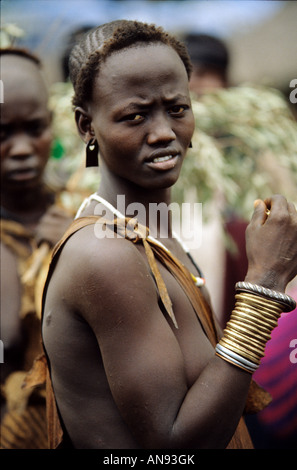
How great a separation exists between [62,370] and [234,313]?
1.74 feet

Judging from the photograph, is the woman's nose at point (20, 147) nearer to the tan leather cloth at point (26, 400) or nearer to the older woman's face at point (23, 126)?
the older woman's face at point (23, 126)

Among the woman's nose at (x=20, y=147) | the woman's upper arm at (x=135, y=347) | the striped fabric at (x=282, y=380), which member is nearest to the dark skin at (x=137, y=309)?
the woman's upper arm at (x=135, y=347)

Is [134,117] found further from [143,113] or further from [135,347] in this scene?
[135,347]

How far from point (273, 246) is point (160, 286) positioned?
0.32 meters

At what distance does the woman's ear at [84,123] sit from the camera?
5.99ft

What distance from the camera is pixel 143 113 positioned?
5.50 ft

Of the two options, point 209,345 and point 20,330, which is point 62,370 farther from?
point 20,330

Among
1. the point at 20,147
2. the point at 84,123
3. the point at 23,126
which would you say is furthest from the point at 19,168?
the point at 84,123


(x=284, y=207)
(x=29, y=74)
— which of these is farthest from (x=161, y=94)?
(x=29, y=74)

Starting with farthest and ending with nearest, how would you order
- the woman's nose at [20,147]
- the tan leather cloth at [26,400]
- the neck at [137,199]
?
1. the woman's nose at [20,147]
2. the tan leather cloth at [26,400]
3. the neck at [137,199]

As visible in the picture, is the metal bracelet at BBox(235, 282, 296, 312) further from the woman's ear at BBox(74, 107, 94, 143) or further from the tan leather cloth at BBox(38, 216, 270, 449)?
the woman's ear at BBox(74, 107, 94, 143)

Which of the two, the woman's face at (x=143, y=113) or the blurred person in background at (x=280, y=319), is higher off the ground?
the woman's face at (x=143, y=113)

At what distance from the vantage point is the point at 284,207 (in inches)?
65.8

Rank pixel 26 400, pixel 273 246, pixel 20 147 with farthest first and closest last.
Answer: pixel 20 147
pixel 26 400
pixel 273 246
